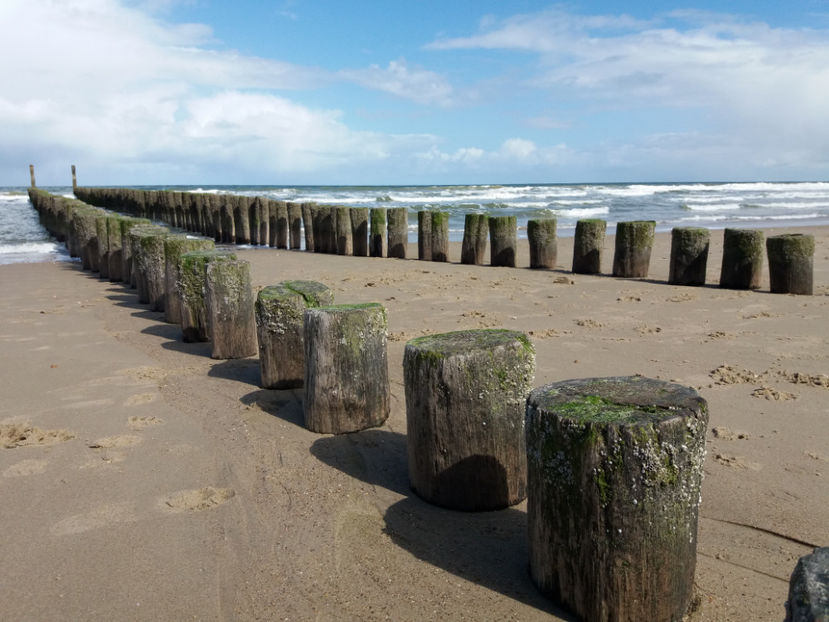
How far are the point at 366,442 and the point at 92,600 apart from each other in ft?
6.14

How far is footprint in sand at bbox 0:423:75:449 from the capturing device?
4.34 m

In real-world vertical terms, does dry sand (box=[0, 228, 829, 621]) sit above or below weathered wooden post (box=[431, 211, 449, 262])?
below

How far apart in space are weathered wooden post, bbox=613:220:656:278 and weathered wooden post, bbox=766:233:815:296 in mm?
2029

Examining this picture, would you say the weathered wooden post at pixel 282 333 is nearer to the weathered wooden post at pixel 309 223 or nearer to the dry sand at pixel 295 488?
the dry sand at pixel 295 488

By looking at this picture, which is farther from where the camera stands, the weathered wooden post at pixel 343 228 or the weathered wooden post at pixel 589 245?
the weathered wooden post at pixel 343 228

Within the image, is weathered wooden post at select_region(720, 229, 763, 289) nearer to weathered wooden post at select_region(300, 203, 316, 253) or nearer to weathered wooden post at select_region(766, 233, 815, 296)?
weathered wooden post at select_region(766, 233, 815, 296)

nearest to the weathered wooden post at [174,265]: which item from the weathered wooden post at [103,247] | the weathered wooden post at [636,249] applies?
the weathered wooden post at [103,247]

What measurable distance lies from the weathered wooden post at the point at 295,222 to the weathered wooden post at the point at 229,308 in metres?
A: 9.93

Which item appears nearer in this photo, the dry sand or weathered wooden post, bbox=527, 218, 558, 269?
the dry sand

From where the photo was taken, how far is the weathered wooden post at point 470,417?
336cm

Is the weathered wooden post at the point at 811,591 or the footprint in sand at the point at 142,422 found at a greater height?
the weathered wooden post at the point at 811,591

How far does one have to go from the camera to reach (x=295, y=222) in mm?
→ 16188

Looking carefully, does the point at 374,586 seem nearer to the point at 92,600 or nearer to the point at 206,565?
the point at 206,565

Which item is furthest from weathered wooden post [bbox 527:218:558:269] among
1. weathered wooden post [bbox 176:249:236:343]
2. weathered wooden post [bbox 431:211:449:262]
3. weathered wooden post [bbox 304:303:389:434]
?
weathered wooden post [bbox 304:303:389:434]
